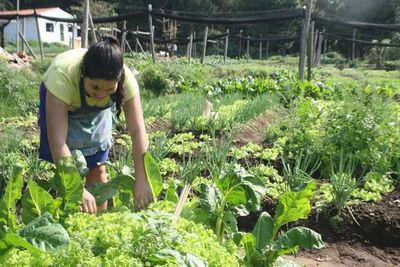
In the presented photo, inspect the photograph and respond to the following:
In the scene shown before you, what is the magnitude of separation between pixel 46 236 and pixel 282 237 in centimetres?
115

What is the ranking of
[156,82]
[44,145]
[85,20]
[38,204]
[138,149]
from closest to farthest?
[38,204], [138,149], [44,145], [85,20], [156,82]

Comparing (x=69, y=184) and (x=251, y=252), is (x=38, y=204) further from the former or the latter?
(x=251, y=252)

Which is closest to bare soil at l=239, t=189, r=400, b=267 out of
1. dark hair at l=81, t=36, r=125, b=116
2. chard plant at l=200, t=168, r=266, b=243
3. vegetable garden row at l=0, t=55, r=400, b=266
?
vegetable garden row at l=0, t=55, r=400, b=266

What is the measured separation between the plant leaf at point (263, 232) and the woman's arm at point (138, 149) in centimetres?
60

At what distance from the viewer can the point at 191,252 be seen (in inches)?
70.6

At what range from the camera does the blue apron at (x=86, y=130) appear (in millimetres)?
2816

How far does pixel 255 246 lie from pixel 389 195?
2.08m

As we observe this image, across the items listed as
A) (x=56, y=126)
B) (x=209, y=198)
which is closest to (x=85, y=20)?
(x=56, y=126)

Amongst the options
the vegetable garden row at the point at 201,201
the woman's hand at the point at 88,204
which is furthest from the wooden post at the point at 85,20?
the woman's hand at the point at 88,204

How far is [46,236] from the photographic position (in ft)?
5.58

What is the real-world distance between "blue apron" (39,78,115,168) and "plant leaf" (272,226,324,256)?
4.37ft

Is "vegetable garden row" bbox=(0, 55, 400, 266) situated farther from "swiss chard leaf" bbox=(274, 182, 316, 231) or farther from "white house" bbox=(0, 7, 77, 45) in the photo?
"white house" bbox=(0, 7, 77, 45)

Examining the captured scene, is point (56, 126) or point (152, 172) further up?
point (56, 126)

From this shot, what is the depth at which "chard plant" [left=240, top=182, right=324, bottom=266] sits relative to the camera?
2.26 m
